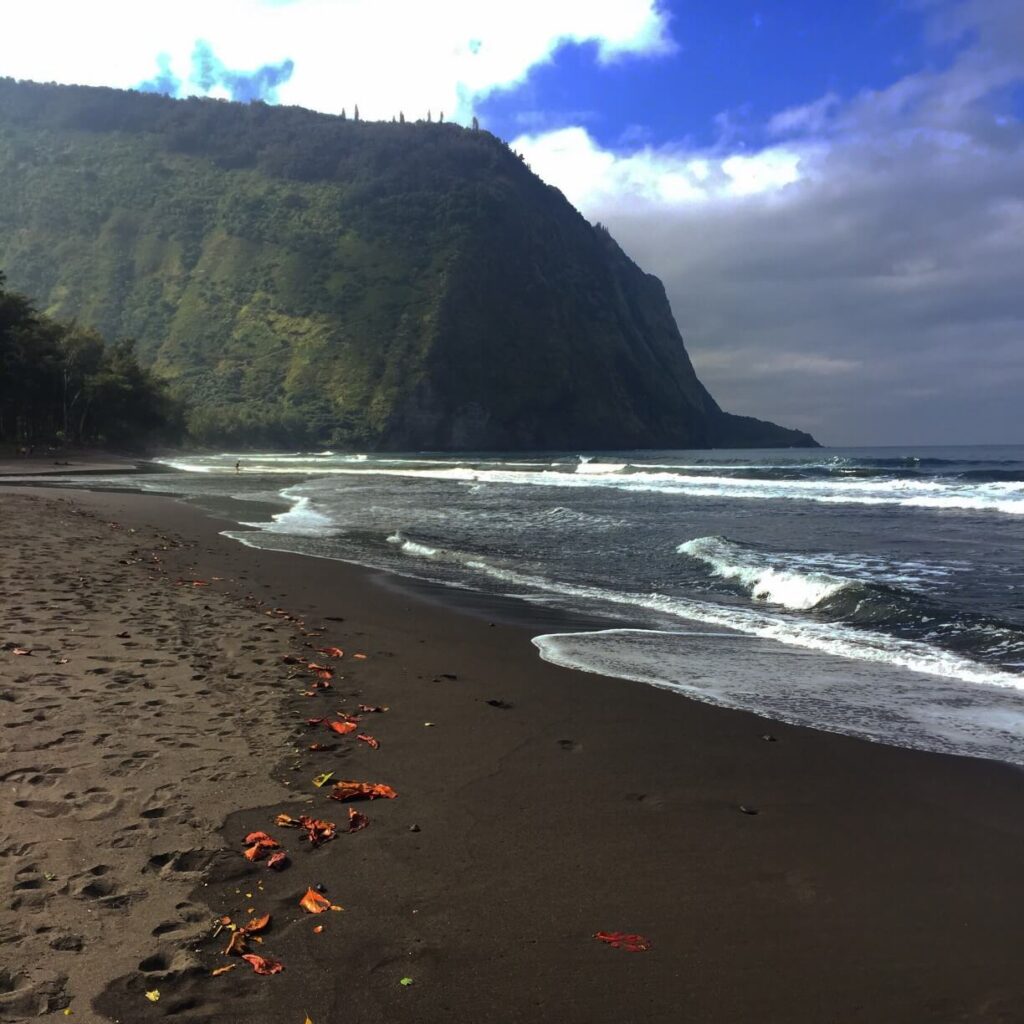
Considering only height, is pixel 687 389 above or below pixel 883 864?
above

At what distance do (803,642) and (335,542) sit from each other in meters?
10.7

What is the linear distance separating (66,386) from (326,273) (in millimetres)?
82357

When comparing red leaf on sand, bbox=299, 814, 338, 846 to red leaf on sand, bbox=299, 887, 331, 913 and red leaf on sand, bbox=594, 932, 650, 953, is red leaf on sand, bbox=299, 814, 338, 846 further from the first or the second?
red leaf on sand, bbox=594, 932, 650, 953

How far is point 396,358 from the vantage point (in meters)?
126

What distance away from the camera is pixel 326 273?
13488cm

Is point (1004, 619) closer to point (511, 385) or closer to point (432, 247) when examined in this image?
point (511, 385)

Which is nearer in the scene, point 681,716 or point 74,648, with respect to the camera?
point 681,716

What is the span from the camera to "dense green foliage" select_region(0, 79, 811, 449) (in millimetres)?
123688

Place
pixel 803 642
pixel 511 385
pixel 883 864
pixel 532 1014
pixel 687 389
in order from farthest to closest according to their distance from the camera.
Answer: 1. pixel 687 389
2. pixel 511 385
3. pixel 803 642
4. pixel 883 864
5. pixel 532 1014

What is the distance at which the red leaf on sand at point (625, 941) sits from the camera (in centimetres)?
286

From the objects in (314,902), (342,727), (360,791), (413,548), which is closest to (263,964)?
(314,902)

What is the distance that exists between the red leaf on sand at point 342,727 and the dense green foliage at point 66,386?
57118 millimetres

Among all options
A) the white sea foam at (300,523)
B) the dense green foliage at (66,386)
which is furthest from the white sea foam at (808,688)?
the dense green foliage at (66,386)

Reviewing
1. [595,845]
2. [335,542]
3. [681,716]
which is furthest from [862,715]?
[335,542]
